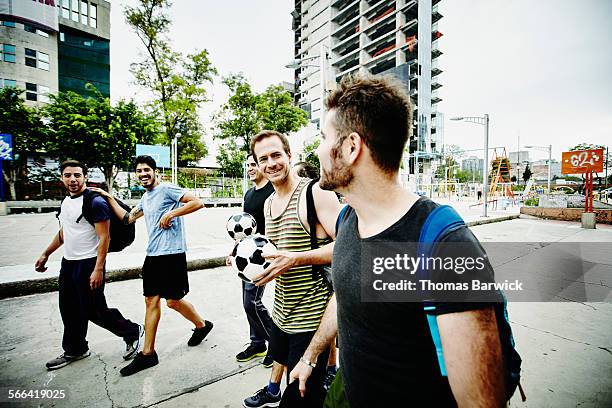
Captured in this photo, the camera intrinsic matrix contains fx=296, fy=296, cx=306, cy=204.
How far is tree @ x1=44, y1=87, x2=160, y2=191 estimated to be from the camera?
1888cm

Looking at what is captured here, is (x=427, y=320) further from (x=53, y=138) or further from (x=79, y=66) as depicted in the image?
(x=79, y=66)

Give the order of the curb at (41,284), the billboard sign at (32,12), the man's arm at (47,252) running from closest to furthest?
the man's arm at (47,252), the curb at (41,284), the billboard sign at (32,12)

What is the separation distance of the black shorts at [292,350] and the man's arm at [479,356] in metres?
0.95

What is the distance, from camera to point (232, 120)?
2544cm

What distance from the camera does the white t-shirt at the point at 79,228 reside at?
2.91 metres

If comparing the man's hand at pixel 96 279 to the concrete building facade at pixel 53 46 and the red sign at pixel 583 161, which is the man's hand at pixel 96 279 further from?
the concrete building facade at pixel 53 46

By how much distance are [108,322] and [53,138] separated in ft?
73.3

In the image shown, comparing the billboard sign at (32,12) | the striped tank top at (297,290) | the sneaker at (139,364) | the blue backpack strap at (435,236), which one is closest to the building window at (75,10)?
the billboard sign at (32,12)

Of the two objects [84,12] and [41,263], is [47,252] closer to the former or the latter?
[41,263]

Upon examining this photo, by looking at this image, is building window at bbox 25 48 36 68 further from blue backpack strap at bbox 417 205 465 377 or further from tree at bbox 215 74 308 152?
blue backpack strap at bbox 417 205 465 377

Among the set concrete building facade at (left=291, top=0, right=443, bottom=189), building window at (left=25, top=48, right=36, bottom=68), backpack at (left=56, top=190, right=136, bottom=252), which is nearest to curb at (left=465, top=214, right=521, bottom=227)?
backpack at (left=56, top=190, right=136, bottom=252)

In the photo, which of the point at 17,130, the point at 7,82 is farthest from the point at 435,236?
the point at 7,82

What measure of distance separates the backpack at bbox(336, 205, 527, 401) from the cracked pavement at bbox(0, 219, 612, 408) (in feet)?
6.93

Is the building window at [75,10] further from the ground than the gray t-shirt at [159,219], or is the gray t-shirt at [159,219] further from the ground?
the building window at [75,10]
